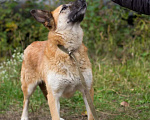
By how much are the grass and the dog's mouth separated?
1874 millimetres

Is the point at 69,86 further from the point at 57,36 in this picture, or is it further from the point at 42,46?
the point at 42,46

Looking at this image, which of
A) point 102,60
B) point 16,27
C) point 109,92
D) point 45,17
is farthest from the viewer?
point 16,27

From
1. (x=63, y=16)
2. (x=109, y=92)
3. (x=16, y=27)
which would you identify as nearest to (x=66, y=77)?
(x=63, y=16)

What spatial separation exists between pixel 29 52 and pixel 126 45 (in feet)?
11.1

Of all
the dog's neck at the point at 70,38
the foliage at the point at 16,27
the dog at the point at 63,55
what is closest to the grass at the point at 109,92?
the dog at the point at 63,55

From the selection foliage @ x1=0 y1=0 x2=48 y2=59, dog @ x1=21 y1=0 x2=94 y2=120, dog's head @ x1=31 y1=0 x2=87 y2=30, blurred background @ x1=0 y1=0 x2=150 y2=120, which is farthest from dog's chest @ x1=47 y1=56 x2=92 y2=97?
foliage @ x1=0 y1=0 x2=48 y2=59

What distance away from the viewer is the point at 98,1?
8172mm

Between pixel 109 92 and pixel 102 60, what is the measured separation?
1.55m

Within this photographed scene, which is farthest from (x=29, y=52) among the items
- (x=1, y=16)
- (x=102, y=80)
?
(x=1, y=16)

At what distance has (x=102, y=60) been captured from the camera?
7605 millimetres

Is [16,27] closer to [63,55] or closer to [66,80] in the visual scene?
[63,55]

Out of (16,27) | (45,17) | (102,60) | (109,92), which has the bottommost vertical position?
(109,92)

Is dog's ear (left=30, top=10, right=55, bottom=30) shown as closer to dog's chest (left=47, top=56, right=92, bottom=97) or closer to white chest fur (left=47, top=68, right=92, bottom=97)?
dog's chest (left=47, top=56, right=92, bottom=97)

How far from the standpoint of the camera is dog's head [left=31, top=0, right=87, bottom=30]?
427 cm
